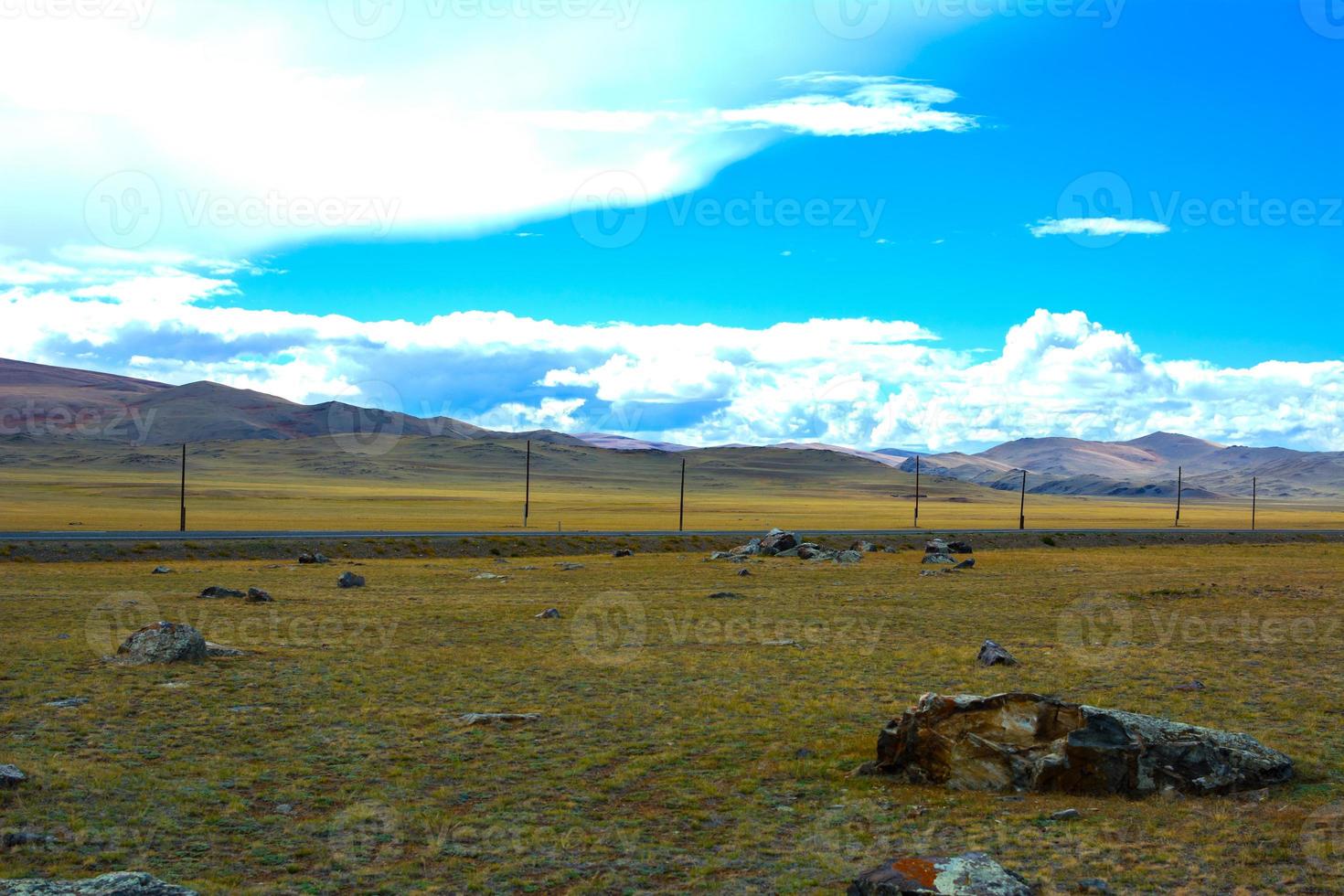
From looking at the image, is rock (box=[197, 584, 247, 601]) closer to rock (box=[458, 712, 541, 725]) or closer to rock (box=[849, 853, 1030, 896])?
rock (box=[458, 712, 541, 725])

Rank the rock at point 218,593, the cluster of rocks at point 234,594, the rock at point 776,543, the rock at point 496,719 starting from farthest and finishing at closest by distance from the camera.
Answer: the rock at point 776,543
the rock at point 218,593
the cluster of rocks at point 234,594
the rock at point 496,719

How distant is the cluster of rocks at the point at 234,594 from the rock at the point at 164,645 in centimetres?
1125

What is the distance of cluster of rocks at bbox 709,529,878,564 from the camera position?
57000 mm

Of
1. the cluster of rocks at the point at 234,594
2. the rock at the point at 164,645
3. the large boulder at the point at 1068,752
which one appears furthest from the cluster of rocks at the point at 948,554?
Answer: the large boulder at the point at 1068,752

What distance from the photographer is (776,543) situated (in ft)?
196

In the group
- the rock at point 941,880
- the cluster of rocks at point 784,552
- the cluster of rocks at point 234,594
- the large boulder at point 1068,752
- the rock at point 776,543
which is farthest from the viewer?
the rock at point 776,543

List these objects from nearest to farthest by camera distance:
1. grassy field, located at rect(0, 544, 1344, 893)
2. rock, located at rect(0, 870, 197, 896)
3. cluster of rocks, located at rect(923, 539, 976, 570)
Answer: rock, located at rect(0, 870, 197, 896), grassy field, located at rect(0, 544, 1344, 893), cluster of rocks, located at rect(923, 539, 976, 570)

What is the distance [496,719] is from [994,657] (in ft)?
36.6

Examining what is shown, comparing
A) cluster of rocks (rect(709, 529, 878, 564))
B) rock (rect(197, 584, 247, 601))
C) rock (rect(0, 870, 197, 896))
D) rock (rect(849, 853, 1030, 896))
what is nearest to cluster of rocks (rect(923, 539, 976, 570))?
cluster of rocks (rect(709, 529, 878, 564))

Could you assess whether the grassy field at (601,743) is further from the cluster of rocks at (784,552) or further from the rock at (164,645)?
the cluster of rocks at (784,552)

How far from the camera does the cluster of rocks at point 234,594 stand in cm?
3256

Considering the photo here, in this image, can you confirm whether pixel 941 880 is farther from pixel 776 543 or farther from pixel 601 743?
pixel 776 543

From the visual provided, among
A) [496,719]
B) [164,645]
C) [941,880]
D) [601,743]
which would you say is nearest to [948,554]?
[164,645]

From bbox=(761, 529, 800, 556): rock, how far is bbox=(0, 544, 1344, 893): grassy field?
25.5 metres
